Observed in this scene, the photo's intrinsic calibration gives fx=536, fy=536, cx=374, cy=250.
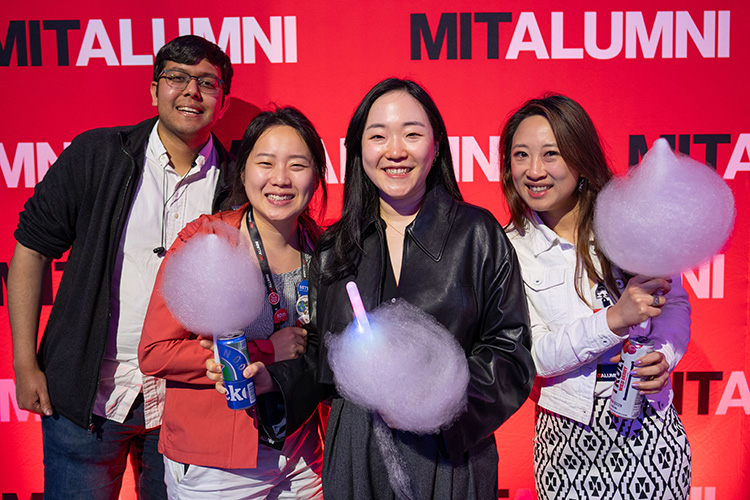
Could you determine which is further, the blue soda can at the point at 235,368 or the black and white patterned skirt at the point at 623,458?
the black and white patterned skirt at the point at 623,458

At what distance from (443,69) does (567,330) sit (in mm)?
1491

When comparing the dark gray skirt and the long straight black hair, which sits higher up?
the long straight black hair

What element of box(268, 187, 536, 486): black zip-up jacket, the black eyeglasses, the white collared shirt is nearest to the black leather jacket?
box(268, 187, 536, 486): black zip-up jacket

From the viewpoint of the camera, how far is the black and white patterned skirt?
62.9 inches

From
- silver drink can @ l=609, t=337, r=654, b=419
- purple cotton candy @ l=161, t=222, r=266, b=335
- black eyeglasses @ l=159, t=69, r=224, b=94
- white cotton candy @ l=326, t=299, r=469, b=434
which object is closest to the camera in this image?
white cotton candy @ l=326, t=299, r=469, b=434

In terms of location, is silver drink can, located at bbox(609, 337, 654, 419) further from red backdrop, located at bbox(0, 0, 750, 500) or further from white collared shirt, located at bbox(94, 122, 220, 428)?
white collared shirt, located at bbox(94, 122, 220, 428)

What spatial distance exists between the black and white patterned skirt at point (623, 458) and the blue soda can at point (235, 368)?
990 millimetres

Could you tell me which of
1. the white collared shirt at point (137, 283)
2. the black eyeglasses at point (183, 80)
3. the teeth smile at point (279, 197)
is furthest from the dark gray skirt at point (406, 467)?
the black eyeglasses at point (183, 80)

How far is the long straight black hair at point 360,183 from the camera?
5.09 feet

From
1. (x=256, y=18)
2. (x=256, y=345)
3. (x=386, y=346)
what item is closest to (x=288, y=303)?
(x=256, y=345)

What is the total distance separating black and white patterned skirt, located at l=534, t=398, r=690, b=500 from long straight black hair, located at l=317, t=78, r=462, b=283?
822 mm

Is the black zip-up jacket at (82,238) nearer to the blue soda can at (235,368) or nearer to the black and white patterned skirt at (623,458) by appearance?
the blue soda can at (235,368)

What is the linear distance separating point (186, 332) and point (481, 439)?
0.89m

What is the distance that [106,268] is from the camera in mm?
1938
